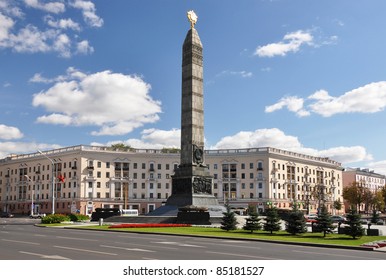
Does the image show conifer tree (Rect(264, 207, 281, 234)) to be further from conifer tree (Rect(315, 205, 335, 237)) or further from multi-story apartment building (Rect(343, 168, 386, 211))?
multi-story apartment building (Rect(343, 168, 386, 211))

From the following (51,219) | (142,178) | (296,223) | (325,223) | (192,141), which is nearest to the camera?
(325,223)

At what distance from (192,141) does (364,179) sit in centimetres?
12716

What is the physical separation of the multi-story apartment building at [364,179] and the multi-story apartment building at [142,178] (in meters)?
42.2

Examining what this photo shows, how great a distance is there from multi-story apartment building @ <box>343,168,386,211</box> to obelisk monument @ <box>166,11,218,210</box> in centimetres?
10509

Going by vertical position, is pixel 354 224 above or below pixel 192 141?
below

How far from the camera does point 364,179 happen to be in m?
162

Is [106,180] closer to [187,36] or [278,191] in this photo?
[278,191]

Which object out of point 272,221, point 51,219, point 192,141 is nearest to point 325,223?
point 272,221

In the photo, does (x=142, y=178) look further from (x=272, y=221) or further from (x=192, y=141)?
(x=272, y=221)

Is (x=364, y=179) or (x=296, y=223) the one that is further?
(x=364, y=179)

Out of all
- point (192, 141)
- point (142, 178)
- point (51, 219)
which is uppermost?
point (192, 141)

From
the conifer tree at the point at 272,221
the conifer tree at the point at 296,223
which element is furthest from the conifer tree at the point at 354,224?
A: the conifer tree at the point at 272,221

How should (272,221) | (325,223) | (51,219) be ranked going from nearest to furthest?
(325,223)
(272,221)
(51,219)

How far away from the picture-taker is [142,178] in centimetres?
11294
